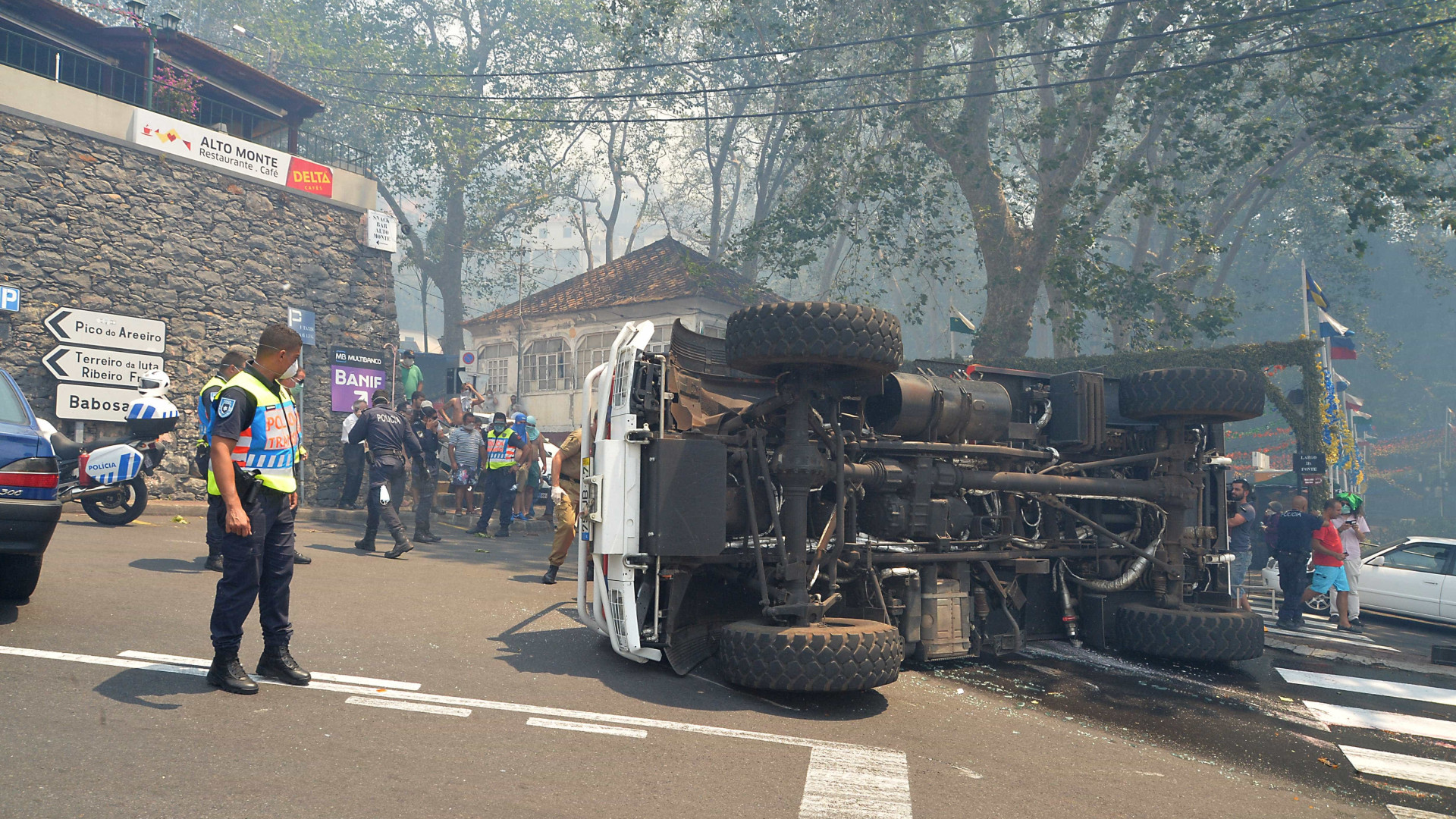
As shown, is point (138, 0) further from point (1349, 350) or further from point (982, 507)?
point (1349, 350)

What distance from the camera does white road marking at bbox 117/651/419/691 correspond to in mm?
5418

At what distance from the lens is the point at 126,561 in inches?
346

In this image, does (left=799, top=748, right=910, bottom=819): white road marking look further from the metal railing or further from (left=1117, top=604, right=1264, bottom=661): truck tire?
the metal railing

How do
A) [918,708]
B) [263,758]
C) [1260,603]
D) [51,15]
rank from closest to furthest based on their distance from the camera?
1. [263,758]
2. [918,708]
3. [1260,603]
4. [51,15]

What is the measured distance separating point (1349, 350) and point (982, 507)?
1813 cm

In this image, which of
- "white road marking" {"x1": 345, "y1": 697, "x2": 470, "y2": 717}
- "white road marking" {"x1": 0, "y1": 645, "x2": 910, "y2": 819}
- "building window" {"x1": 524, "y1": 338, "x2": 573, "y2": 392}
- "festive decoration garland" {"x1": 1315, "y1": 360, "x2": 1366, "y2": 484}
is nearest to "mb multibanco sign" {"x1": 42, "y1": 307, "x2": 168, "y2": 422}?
"white road marking" {"x1": 0, "y1": 645, "x2": 910, "y2": 819}

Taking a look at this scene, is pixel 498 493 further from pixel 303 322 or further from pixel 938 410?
pixel 938 410

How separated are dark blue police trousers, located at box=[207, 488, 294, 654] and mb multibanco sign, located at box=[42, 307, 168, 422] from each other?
498 inches

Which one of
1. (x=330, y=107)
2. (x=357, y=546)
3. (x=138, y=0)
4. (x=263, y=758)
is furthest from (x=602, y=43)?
(x=263, y=758)

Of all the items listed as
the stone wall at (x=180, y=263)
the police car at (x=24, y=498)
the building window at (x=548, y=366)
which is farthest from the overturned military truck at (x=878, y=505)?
the building window at (x=548, y=366)

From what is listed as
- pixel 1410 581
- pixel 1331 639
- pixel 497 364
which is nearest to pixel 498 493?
pixel 1331 639

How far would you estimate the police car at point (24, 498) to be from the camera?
574 centimetres

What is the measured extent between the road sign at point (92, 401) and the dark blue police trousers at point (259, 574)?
12.8 metres

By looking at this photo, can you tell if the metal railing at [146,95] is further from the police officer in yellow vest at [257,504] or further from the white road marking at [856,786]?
the white road marking at [856,786]
